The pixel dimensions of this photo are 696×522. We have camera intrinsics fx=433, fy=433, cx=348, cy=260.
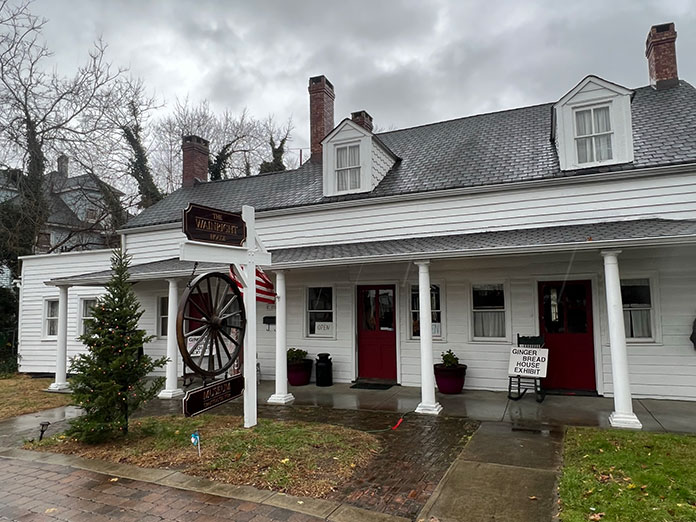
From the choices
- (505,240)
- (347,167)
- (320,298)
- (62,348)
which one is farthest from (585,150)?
(62,348)

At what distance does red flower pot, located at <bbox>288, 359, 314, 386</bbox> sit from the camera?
10.3 m

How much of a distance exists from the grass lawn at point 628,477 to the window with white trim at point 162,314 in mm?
10759

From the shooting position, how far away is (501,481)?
450 cm

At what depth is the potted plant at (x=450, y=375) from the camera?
8805 millimetres

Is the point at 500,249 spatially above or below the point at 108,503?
above

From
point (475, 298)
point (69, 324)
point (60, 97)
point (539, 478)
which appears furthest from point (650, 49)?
point (60, 97)

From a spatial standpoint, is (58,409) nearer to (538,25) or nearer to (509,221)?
(509,221)

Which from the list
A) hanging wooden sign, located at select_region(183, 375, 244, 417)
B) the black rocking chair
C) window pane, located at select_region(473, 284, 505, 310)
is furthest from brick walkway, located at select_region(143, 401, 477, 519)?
window pane, located at select_region(473, 284, 505, 310)

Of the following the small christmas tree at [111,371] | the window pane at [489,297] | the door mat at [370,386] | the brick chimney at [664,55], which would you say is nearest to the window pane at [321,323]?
the door mat at [370,386]

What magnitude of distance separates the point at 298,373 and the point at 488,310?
463 cm

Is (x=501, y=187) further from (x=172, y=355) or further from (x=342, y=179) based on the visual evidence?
(x=172, y=355)

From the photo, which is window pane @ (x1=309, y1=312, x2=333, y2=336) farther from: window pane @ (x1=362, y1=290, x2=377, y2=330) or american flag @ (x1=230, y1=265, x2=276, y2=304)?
american flag @ (x1=230, y1=265, x2=276, y2=304)

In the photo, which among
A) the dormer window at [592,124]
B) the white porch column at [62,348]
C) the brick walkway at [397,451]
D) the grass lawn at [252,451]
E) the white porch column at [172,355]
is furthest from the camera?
the white porch column at [62,348]

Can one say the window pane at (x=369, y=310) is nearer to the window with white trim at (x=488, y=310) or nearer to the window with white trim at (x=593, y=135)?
the window with white trim at (x=488, y=310)
